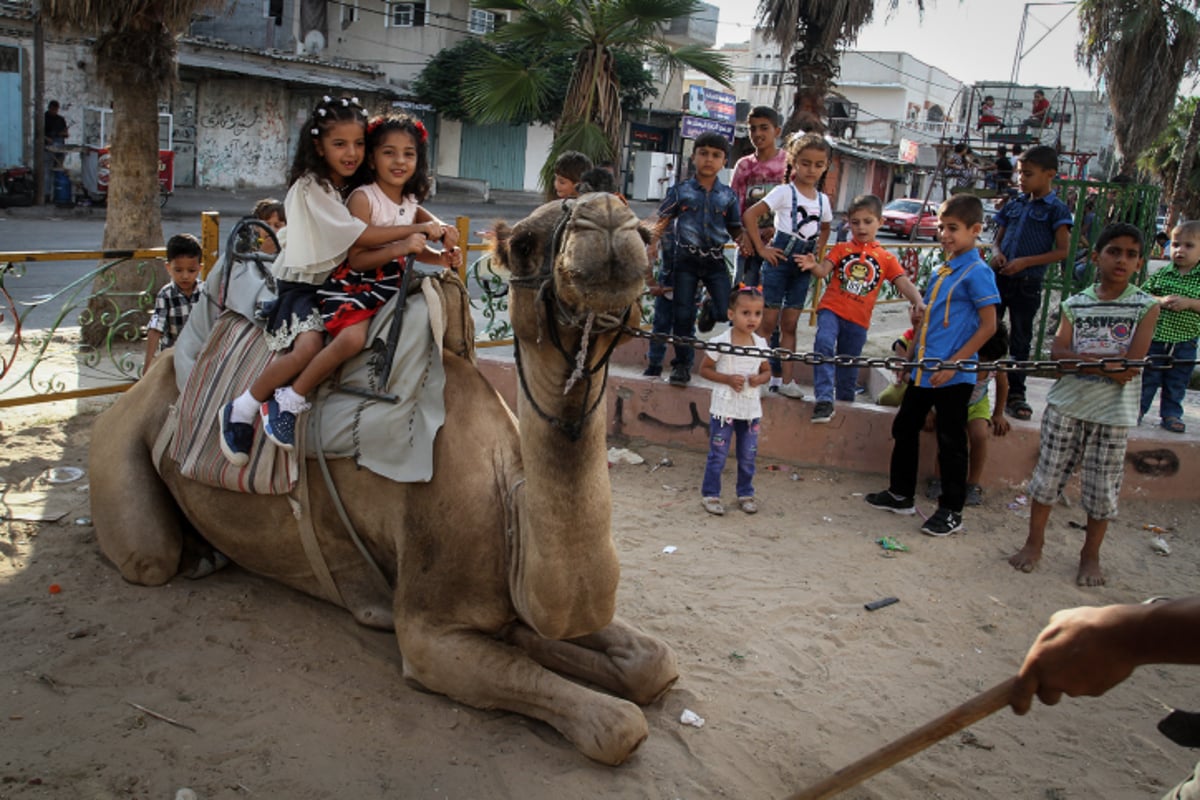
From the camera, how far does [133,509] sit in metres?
4.47

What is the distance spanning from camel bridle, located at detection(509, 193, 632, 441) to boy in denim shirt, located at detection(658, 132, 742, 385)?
453 cm

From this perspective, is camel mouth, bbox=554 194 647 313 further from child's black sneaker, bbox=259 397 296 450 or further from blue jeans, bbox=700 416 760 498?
blue jeans, bbox=700 416 760 498

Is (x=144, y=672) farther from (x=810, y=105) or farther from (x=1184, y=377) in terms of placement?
(x=810, y=105)

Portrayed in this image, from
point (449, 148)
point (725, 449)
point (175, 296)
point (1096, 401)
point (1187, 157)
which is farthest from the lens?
point (449, 148)

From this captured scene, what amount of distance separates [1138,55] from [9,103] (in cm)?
2495

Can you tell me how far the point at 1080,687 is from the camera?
2.14 m

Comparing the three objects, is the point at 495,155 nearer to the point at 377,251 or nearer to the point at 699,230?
the point at 699,230

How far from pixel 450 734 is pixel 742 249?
522 centimetres

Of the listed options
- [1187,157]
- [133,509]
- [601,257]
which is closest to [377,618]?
[133,509]

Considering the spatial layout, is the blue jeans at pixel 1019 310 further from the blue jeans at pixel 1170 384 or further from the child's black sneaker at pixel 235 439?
the child's black sneaker at pixel 235 439

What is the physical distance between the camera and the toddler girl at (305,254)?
3883 millimetres

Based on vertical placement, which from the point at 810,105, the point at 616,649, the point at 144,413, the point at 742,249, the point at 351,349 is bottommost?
the point at 616,649

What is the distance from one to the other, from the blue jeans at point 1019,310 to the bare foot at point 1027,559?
2.06 meters

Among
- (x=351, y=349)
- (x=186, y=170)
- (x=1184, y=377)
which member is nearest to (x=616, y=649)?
(x=351, y=349)
